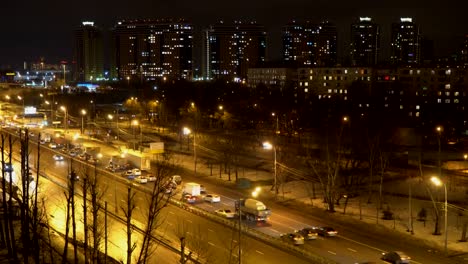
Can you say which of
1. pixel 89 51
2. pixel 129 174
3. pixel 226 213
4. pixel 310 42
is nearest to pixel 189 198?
pixel 226 213

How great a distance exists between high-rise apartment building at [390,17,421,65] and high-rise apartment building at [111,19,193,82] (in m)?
46.2

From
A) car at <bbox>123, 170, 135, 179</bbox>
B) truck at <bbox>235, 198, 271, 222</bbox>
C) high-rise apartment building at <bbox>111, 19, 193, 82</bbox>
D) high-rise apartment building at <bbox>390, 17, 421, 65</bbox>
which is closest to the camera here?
truck at <bbox>235, 198, 271, 222</bbox>

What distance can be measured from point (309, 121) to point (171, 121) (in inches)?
598

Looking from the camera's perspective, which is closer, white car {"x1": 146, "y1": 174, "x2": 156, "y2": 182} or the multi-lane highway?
the multi-lane highway

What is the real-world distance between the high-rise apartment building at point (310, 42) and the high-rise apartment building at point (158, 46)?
23.3m

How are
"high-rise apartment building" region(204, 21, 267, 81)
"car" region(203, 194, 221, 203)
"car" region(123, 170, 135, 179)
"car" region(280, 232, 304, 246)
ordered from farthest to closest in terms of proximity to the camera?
"high-rise apartment building" region(204, 21, 267, 81)
"car" region(123, 170, 135, 179)
"car" region(203, 194, 221, 203)
"car" region(280, 232, 304, 246)

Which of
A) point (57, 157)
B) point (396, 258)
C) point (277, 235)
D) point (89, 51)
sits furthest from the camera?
point (89, 51)

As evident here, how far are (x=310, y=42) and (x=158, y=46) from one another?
115ft

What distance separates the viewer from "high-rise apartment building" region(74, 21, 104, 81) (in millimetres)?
161250

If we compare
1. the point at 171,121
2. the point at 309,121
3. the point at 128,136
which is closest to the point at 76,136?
the point at 128,136

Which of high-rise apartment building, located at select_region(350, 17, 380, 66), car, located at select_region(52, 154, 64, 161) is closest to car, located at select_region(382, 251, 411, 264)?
car, located at select_region(52, 154, 64, 161)

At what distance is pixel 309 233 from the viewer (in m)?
20.7

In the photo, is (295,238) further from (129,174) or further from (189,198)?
(129,174)

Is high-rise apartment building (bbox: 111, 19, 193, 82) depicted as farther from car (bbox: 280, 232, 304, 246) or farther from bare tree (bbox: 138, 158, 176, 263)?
car (bbox: 280, 232, 304, 246)
